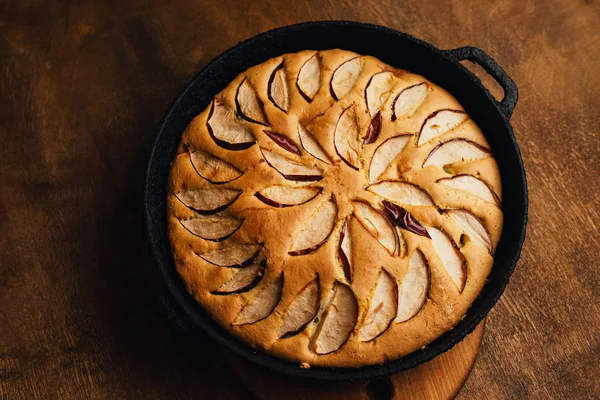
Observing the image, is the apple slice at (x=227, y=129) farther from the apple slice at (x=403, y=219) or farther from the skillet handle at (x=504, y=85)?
the skillet handle at (x=504, y=85)

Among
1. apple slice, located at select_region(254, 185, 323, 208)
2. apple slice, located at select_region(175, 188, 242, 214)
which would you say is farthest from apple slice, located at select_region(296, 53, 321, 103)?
apple slice, located at select_region(175, 188, 242, 214)

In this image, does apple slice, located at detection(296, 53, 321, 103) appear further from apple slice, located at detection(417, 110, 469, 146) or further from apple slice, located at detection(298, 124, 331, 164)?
apple slice, located at detection(417, 110, 469, 146)

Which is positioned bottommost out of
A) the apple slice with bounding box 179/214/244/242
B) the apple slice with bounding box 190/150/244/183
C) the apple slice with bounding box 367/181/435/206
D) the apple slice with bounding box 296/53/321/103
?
the apple slice with bounding box 179/214/244/242

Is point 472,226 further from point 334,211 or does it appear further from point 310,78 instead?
point 310,78

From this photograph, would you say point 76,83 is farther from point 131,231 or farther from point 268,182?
point 268,182

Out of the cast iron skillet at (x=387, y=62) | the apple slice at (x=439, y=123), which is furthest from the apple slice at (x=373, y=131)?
the cast iron skillet at (x=387, y=62)

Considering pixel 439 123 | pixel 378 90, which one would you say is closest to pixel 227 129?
pixel 378 90

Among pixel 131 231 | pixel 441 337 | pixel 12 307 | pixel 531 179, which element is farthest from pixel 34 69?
pixel 531 179
